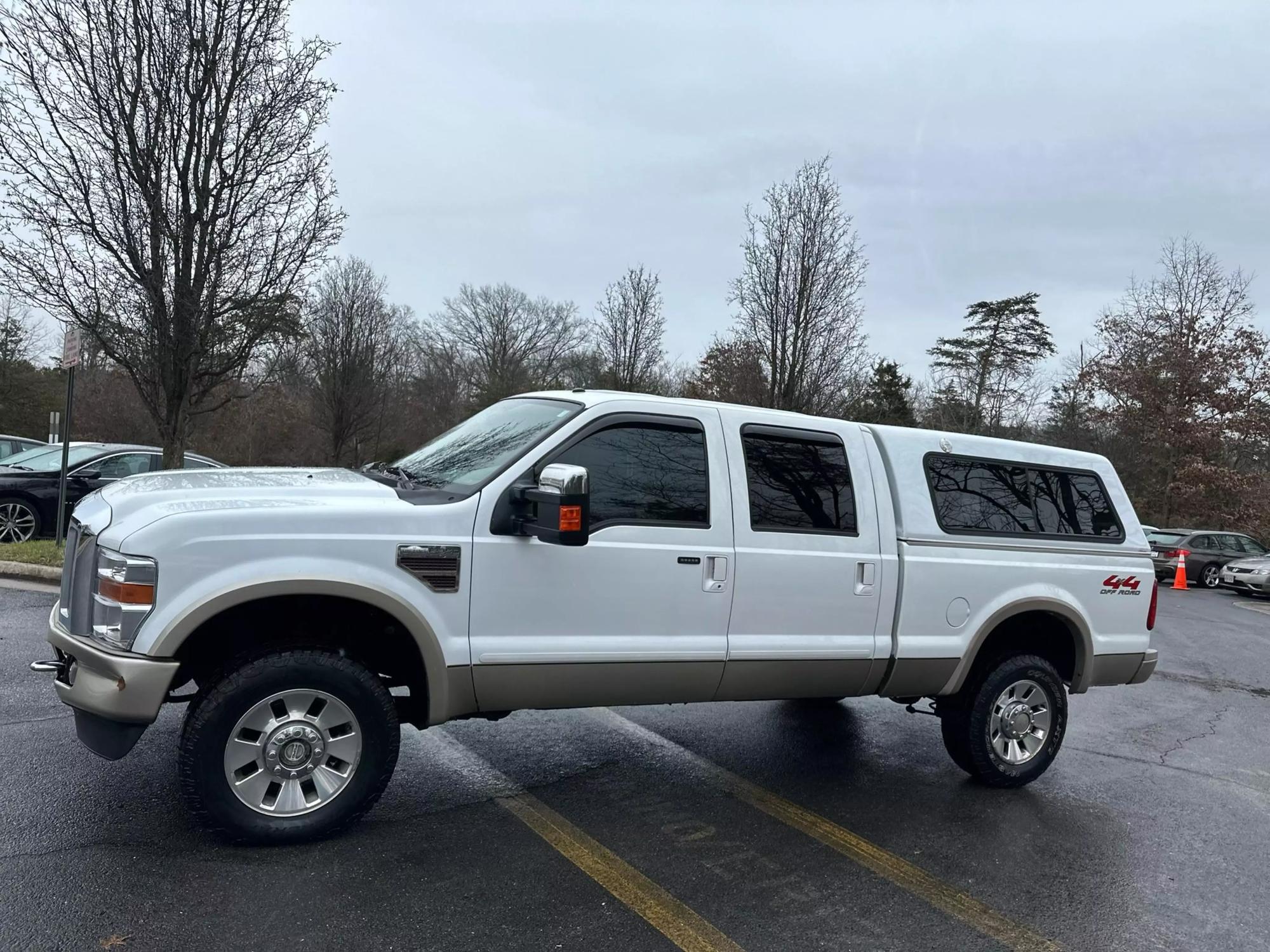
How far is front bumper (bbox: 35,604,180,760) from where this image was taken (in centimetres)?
341

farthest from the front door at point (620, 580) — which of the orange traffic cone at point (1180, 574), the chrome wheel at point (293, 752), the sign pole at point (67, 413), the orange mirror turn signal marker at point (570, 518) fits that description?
the orange traffic cone at point (1180, 574)

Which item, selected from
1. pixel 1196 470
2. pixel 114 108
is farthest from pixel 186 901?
pixel 1196 470

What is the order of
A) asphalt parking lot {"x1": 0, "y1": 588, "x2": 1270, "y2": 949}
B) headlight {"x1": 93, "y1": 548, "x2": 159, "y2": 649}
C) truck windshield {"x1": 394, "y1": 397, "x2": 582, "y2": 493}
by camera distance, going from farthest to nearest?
1. truck windshield {"x1": 394, "y1": 397, "x2": 582, "y2": 493}
2. headlight {"x1": 93, "y1": 548, "x2": 159, "y2": 649}
3. asphalt parking lot {"x1": 0, "y1": 588, "x2": 1270, "y2": 949}

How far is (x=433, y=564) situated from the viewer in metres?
3.80

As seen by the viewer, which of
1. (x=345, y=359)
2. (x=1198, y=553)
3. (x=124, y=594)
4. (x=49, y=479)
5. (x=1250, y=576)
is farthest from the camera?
(x=345, y=359)

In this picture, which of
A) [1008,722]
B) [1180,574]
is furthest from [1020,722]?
[1180,574]

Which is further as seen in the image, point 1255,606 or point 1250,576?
point 1250,576

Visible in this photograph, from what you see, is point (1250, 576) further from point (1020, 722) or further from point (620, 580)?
point (620, 580)

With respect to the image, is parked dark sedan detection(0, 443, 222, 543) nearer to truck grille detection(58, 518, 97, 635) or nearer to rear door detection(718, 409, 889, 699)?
truck grille detection(58, 518, 97, 635)

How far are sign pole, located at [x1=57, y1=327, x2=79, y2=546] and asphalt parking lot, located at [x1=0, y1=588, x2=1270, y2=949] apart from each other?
5.49 meters

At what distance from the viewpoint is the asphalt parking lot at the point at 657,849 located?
324 cm

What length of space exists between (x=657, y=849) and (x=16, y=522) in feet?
35.0

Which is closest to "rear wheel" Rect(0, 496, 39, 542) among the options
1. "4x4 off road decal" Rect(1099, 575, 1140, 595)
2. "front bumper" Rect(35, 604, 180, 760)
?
"front bumper" Rect(35, 604, 180, 760)

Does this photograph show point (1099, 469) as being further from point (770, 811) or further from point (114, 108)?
point (114, 108)
